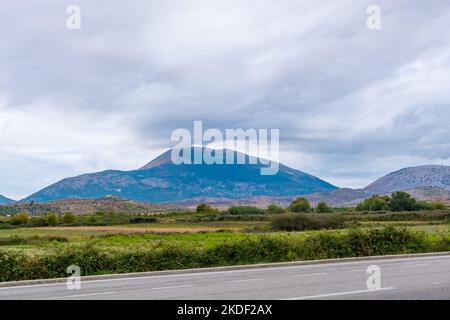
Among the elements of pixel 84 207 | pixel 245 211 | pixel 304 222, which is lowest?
pixel 304 222

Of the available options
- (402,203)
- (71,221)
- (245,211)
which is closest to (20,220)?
(71,221)

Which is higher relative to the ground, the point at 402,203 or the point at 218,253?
the point at 402,203

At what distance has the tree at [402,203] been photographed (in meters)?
131

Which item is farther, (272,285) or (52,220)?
(52,220)

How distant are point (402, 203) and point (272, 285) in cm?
12343

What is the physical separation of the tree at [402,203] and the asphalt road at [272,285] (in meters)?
114

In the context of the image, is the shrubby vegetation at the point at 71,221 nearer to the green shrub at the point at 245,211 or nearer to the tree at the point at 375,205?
the green shrub at the point at 245,211

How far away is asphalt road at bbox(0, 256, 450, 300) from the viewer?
13648 mm

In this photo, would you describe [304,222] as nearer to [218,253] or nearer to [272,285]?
[218,253]

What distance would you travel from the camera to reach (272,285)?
50.9ft

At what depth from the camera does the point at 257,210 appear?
139m

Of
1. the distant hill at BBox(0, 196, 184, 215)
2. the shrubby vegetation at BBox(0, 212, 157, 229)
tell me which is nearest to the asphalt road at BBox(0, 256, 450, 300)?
the shrubby vegetation at BBox(0, 212, 157, 229)
